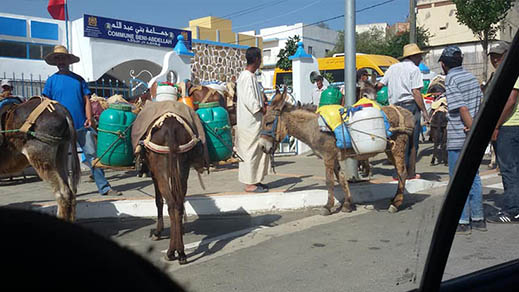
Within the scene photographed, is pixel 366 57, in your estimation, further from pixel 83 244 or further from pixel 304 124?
pixel 83 244

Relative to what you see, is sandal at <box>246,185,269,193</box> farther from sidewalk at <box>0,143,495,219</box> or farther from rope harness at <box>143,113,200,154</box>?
rope harness at <box>143,113,200,154</box>

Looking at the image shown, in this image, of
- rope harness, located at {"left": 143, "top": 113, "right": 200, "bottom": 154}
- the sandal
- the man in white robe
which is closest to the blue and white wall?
the man in white robe

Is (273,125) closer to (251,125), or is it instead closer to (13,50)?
(251,125)

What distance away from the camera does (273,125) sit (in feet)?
20.8

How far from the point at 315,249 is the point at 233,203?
224cm

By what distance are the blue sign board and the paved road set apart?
A: 12.6 metres

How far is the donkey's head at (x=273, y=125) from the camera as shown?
6.34 meters

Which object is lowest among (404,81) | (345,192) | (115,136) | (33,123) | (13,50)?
(345,192)

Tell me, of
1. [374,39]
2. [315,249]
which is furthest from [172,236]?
[374,39]

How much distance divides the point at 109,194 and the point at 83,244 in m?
7.20

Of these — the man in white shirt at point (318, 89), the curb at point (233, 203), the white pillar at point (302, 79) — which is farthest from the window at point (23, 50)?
the curb at point (233, 203)

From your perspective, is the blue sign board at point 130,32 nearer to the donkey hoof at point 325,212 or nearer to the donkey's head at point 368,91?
the donkey's head at point 368,91

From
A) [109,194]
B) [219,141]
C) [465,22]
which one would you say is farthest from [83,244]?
[109,194]

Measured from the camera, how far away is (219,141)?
5.07 m
